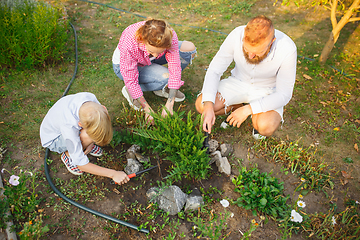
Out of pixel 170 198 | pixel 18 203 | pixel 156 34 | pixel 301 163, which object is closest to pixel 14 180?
pixel 18 203

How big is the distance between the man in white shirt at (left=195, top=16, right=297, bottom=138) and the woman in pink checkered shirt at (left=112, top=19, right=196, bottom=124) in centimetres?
48

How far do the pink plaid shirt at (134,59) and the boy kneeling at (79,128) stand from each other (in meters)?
0.58

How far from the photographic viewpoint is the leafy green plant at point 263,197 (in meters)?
2.17

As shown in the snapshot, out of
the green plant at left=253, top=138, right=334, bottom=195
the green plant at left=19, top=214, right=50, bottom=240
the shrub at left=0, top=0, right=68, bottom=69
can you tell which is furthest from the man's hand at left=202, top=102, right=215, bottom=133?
the shrub at left=0, top=0, right=68, bottom=69

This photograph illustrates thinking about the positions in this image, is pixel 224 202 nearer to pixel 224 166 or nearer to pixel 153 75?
pixel 224 166

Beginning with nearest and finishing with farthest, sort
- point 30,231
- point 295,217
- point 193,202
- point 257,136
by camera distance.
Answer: point 30,231 → point 295,217 → point 193,202 → point 257,136

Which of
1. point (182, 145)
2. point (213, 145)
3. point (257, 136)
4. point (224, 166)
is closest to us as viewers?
point (182, 145)

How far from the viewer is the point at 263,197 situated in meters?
2.18

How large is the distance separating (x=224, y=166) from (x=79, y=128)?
1.61m

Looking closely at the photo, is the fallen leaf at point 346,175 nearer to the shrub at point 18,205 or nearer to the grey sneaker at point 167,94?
the grey sneaker at point 167,94

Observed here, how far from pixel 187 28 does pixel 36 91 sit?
3.38m

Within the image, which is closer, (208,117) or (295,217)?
(295,217)

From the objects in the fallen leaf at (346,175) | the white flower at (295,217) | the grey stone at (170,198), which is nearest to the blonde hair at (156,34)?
the grey stone at (170,198)

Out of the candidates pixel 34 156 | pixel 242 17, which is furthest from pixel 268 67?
pixel 242 17
